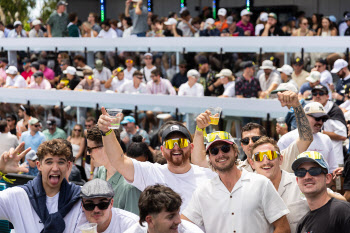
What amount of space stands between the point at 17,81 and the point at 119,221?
10.3 meters

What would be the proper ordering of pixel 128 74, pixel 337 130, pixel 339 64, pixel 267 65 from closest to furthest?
pixel 337 130 → pixel 339 64 → pixel 267 65 → pixel 128 74

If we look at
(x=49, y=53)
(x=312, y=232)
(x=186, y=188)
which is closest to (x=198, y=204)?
(x=186, y=188)

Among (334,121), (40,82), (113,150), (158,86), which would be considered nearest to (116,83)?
(158,86)

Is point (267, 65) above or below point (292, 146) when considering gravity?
above

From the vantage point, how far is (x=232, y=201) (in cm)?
423

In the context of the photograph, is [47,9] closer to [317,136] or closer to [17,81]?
[17,81]

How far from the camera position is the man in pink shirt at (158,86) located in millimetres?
11883

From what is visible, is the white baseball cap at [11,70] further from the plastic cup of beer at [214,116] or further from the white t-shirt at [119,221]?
the white t-shirt at [119,221]

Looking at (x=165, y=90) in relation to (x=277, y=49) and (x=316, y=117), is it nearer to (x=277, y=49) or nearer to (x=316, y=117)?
(x=277, y=49)

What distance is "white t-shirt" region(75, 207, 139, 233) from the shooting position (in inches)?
169

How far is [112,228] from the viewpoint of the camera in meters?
4.28

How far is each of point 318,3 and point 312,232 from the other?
562 inches

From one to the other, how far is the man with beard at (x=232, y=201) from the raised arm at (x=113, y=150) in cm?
64

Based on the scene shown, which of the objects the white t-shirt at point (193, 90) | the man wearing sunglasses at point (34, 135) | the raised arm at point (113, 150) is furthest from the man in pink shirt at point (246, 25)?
the raised arm at point (113, 150)
